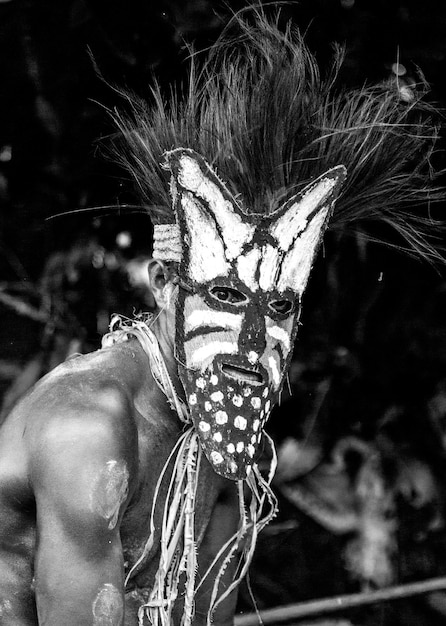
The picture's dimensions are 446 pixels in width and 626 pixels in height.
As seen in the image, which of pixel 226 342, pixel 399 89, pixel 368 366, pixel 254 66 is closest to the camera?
pixel 226 342

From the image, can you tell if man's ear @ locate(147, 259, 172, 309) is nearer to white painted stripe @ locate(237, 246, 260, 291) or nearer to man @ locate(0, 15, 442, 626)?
man @ locate(0, 15, 442, 626)

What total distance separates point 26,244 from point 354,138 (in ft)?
4.02

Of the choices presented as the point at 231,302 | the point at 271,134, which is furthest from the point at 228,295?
the point at 271,134

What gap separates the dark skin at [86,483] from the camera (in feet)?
5.71

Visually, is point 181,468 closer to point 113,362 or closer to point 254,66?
point 113,362

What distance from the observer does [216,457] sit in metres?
2.03

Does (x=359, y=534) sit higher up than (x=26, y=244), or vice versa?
(x=26, y=244)

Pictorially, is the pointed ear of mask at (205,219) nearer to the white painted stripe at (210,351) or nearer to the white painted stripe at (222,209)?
the white painted stripe at (222,209)

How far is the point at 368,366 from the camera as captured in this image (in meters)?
3.39

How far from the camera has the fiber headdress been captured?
6.75 feet

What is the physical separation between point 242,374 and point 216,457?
0.54ft

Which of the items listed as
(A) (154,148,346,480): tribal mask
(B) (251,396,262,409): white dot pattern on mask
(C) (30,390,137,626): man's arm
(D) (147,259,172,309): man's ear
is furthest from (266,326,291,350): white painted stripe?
(C) (30,390,137,626): man's arm

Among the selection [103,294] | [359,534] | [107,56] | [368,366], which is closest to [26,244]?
[103,294]

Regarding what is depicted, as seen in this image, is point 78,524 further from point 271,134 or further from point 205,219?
point 271,134
